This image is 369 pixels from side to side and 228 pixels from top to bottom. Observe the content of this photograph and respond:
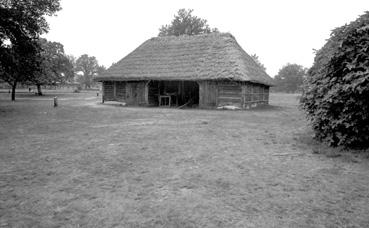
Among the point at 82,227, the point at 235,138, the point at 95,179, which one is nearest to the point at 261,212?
the point at 82,227

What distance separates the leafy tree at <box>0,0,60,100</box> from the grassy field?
10.7 metres

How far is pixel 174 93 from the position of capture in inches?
987

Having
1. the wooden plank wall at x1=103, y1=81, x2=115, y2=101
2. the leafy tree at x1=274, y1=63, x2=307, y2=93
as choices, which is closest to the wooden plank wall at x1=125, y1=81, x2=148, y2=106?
the wooden plank wall at x1=103, y1=81, x2=115, y2=101

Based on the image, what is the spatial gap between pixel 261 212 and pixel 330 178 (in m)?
2.26

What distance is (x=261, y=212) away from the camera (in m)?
3.67

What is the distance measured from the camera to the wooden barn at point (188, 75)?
21188 millimetres

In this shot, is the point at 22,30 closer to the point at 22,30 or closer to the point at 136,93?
the point at 22,30

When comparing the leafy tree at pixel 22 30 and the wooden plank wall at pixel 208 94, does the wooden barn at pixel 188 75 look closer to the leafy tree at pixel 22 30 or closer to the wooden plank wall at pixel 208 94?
the wooden plank wall at pixel 208 94

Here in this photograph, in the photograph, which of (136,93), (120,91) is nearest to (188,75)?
(136,93)

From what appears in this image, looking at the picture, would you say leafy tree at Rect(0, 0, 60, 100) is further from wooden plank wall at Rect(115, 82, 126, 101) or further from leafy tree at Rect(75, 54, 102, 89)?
leafy tree at Rect(75, 54, 102, 89)

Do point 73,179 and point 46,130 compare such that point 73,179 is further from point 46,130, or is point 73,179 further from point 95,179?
point 46,130

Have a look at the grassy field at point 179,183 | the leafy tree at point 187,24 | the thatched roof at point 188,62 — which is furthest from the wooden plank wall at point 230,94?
the leafy tree at point 187,24

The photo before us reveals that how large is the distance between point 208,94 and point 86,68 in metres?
100.0

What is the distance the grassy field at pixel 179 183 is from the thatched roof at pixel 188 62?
522 inches
